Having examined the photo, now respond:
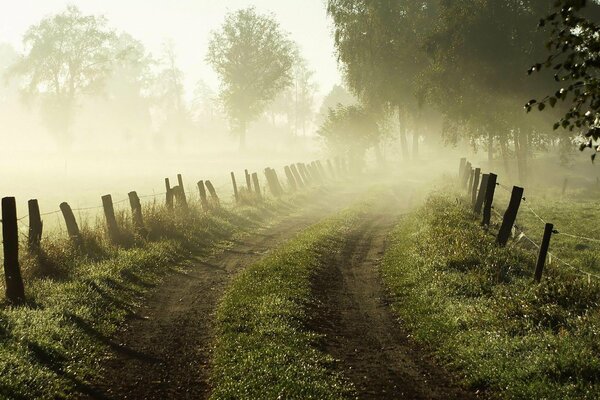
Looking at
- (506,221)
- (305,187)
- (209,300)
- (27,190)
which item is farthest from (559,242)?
(27,190)

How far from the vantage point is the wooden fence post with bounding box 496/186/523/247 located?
46.2 ft

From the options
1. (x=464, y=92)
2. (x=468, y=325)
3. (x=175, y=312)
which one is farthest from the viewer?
(x=464, y=92)

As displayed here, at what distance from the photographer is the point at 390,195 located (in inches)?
Answer: 1407

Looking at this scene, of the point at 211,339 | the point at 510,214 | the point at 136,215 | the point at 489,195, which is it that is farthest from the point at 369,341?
the point at 136,215

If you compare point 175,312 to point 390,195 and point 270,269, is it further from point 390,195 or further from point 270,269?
point 390,195

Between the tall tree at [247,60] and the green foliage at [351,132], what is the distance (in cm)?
2325

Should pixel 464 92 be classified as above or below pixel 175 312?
above

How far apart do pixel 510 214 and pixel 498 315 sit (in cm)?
546

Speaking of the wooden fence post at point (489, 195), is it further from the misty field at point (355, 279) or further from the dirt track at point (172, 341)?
the dirt track at point (172, 341)

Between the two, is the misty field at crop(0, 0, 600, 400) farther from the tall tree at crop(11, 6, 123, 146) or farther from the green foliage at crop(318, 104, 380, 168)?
the tall tree at crop(11, 6, 123, 146)

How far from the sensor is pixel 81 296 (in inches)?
451

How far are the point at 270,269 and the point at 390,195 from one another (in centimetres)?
2304

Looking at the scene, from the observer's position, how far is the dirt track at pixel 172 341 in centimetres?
790

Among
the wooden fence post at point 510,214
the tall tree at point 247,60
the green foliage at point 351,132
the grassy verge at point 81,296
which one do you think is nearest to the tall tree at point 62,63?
the tall tree at point 247,60
